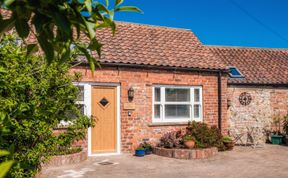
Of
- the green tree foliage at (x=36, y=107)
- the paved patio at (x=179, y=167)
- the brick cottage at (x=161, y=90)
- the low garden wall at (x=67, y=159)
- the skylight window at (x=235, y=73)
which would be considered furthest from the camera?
the skylight window at (x=235, y=73)

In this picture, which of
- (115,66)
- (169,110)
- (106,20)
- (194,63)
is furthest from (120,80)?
(106,20)

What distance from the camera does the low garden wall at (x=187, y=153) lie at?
11.7 metres

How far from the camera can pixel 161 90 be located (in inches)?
528

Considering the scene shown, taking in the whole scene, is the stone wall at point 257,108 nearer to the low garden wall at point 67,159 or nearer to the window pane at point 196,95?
the window pane at point 196,95

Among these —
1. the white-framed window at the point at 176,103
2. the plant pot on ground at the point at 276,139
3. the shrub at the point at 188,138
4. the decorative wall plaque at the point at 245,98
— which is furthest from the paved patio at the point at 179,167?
the decorative wall plaque at the point at 245,98

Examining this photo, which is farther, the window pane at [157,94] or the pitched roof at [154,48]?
the window pane at [157,94]

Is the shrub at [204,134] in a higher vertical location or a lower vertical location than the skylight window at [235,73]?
lower

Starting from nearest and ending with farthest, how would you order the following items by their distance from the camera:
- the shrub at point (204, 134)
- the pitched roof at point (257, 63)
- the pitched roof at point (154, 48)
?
1. the shrub at point (204, 134)
2. the pitched roof at point (154, 48)
3. the pitched roof at point (257, 63)

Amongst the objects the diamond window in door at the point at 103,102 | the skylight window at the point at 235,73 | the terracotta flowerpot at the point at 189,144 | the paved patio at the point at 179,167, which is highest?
the skylight window at the point at 235,73

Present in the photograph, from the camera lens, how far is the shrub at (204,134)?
41.9ft

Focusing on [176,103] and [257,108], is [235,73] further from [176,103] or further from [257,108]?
[176,103]

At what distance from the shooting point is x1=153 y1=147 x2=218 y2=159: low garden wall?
1166cm

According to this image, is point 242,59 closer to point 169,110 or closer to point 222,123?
point 222,123

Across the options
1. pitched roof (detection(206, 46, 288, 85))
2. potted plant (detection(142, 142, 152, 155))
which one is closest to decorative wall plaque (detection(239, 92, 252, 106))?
pitched roof (detection(206, 46, 288, 85))
